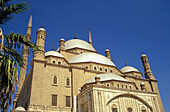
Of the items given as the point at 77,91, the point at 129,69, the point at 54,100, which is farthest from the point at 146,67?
the point at 54,100

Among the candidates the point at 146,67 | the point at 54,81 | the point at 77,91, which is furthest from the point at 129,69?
the point at 54,81

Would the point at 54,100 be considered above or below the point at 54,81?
below

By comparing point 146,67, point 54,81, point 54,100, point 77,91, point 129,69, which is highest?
point 129,69

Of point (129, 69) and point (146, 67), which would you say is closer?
point (146, 67)

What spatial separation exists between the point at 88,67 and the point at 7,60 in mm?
18018

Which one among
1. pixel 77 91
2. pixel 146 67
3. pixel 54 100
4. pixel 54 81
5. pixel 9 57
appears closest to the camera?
pixel 9 57

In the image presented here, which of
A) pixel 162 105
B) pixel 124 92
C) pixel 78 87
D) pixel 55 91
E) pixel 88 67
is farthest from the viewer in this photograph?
pixel 162 105

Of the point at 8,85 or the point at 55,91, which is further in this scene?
the point at 55,91

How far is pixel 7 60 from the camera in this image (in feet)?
15.9

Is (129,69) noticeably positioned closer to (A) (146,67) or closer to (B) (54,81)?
(A) (146,67)

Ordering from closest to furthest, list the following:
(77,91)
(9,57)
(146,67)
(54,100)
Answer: (9,57) < (54,100) < (77,91) < (146,67)

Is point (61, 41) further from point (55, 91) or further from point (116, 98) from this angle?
point (116, 98)

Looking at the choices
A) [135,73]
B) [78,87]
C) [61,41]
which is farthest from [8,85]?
[135,73]

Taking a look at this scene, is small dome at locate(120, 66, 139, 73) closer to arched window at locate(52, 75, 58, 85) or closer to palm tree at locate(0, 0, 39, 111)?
arched window at locate(52, 75, 58, 85)
